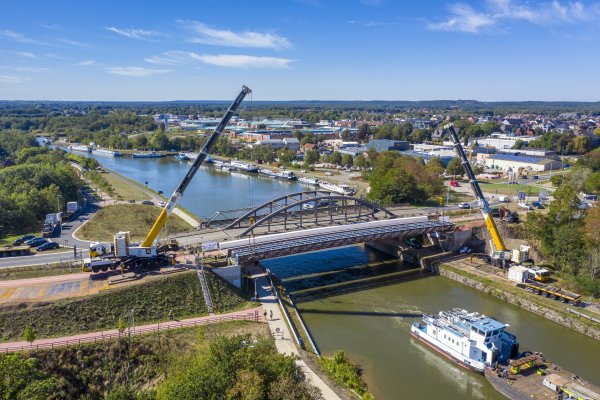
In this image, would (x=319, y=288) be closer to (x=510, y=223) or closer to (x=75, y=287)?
(x=75, y=287)

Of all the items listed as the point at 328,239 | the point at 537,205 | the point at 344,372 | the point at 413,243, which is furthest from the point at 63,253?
the point at 537,205

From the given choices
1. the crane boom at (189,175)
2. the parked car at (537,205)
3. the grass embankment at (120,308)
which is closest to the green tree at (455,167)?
the parked car at (537,205)

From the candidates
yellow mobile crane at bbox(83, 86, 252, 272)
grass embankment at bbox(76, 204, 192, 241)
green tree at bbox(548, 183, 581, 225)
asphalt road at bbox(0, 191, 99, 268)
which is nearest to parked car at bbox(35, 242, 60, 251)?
asphalt road at bbox(0, 191, 99, 268)

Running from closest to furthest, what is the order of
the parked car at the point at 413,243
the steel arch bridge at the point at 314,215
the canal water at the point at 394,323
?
the canal water at the point at 394,323, the steel arch bridge at the point at 314,215, the parked car at the point at 413,243

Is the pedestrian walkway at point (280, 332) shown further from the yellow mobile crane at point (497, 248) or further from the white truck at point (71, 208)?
the white truck at point (71, 208)

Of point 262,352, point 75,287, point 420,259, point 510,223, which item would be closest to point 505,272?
point 420,259

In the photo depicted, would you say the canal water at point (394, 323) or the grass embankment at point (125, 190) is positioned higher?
the grass embankment at point (125, 190)
